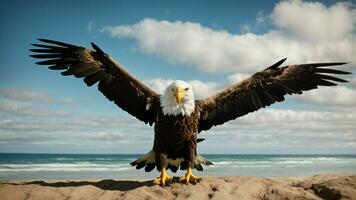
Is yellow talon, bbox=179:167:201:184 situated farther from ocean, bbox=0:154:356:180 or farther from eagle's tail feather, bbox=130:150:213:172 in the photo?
ocean, bbox=0:154:356:180

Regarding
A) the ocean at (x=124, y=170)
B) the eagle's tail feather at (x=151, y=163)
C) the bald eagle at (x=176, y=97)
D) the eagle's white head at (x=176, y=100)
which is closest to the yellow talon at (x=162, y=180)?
the bald eagle at (x=176, y=97)

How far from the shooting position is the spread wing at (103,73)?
6.82 metres

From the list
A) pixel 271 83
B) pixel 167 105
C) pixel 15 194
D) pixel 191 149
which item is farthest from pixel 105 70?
pixel 271 83

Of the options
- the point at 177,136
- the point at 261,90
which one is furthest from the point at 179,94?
the point at 261,90

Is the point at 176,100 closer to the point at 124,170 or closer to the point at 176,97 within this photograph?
the point at 176,97

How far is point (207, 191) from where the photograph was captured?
5.79m

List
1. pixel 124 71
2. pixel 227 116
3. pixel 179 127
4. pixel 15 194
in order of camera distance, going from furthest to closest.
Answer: pixel 227 116, pixel 124 71, pixel 179 127, pixel 15 194

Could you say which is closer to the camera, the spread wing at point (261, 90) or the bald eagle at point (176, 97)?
the bald eagle at point (176, 97)

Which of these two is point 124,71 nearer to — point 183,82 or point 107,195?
point 183,82

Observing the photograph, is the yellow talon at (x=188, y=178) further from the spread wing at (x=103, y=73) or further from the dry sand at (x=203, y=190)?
the spread wing at (x=103, y=73)

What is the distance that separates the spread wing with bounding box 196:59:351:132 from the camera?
7.06 metres

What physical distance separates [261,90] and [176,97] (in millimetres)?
2003

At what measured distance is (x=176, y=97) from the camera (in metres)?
6.07

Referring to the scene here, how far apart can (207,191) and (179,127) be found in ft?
3.69
